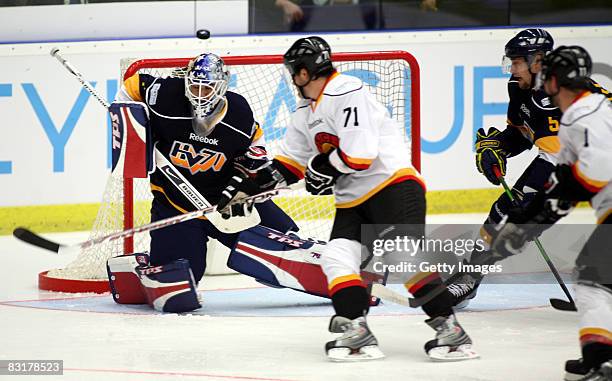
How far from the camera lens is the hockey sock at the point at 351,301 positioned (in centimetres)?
383

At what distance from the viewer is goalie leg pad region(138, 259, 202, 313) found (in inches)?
188

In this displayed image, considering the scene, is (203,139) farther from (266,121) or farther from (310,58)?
(266,121)

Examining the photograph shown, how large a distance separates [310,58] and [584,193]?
1.05 meters

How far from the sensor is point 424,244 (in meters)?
3.93

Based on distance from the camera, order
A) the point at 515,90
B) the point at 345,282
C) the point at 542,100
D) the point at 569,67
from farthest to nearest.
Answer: the point at 515,90 → the point at 542,100 → the point at 345,282 → the point at 569,67

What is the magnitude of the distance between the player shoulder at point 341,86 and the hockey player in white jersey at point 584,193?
0.67m

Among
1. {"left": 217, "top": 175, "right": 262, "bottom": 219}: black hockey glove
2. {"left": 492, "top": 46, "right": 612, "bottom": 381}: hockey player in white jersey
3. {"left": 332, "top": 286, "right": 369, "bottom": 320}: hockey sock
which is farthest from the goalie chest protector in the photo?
{"left": 492, "top": 46, "right": 612, "bottom": 381}: hockey player in white jersey

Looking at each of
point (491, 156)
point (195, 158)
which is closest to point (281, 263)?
point (195, 158)

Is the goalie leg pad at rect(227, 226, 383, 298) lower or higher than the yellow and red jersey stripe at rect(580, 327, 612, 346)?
lower

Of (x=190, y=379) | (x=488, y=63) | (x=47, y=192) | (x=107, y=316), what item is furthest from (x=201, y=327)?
(x=488, y=63)

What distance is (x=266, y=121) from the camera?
20.4ft

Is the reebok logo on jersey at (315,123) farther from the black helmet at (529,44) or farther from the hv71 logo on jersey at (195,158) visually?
the black helmet at (529,44)

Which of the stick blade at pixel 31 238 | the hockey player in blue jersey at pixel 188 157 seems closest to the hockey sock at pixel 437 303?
the hockey player in blue jersey at pixel 188 157

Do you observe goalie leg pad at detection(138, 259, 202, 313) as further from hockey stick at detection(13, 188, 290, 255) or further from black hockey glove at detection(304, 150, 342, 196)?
black hockey glove at detection(304, 150, 342, 196)
